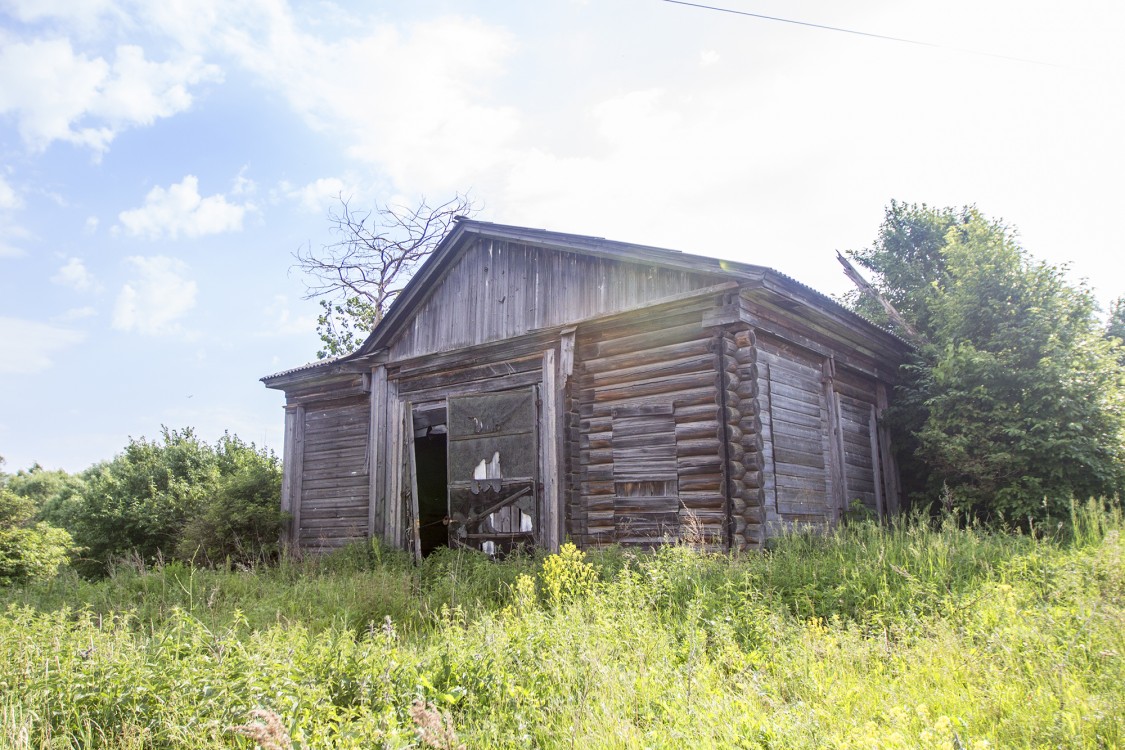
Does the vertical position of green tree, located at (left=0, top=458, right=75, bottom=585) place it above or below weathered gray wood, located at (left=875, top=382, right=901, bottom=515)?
below

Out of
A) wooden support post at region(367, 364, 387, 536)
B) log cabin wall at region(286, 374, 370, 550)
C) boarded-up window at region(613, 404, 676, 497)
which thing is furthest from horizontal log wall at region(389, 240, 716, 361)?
log cabin wall at region(286, 374, 370, 550)

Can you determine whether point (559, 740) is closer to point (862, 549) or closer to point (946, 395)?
point (862, 549)

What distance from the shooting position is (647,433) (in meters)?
10.5

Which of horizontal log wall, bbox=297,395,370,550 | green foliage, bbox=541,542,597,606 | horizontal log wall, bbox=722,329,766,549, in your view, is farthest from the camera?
horizontal log wall, bbox=297,395,370,550

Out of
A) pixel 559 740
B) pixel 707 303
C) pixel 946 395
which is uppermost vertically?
pixel 707 303

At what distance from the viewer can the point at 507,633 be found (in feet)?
18.5

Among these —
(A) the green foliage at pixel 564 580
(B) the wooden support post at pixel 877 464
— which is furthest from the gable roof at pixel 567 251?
(A) the green foliage at pixel 564 580

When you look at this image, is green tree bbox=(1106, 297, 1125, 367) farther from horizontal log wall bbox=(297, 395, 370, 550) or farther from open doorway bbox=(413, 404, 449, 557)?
horizontal log wall bbox=(297, 395, 370, 550)

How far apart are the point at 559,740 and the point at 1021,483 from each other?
10.7 meters

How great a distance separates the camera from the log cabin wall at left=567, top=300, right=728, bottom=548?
9.80 metres

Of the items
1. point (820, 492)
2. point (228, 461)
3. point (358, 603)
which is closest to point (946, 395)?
point (820, 492)

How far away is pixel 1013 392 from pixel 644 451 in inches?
263

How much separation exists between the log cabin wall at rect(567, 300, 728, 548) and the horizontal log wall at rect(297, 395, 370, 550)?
597 cm

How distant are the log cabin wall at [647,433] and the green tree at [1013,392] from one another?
16.7ft
